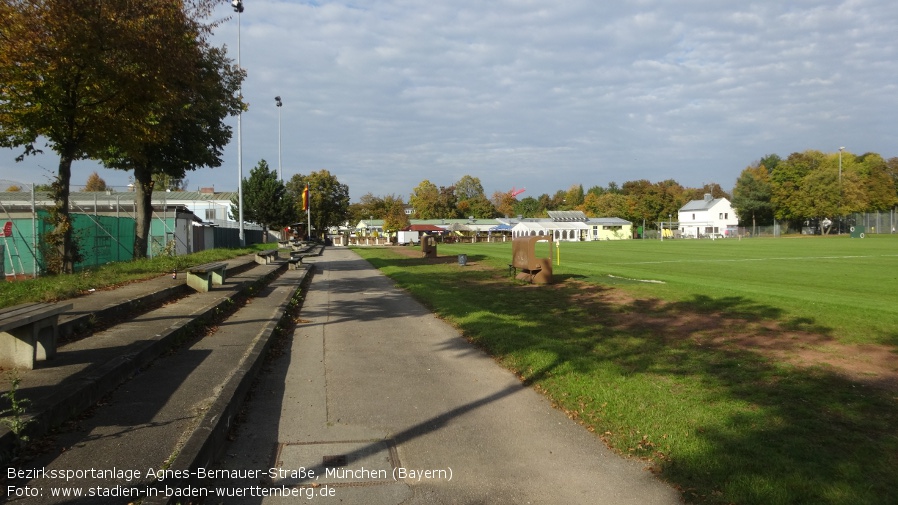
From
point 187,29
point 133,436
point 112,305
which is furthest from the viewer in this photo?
point 187,29

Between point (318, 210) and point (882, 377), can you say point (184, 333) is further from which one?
point (318, 210)

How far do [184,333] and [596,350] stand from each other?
6252 millimetres

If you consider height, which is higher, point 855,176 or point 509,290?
point 855,176

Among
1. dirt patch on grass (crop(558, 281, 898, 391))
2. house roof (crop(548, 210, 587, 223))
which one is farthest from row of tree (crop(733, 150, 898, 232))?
dirt patch on grass (crop(558, 281, 898, 391))

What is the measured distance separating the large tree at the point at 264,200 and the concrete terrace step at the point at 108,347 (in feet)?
201

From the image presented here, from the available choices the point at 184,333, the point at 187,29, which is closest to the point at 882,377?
the point at 184,333

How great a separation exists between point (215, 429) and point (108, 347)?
11.1ft

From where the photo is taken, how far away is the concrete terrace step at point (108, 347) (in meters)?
5.12

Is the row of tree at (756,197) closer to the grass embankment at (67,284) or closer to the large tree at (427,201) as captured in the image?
the large tree at (427,201)

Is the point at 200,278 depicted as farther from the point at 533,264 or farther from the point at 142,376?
the point at 533,264

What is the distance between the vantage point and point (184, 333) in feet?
30.3

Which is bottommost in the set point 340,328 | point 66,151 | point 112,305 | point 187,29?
point 340,328

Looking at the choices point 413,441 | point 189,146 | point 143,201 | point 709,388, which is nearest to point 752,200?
point 189,146

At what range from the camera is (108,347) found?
7.58m
